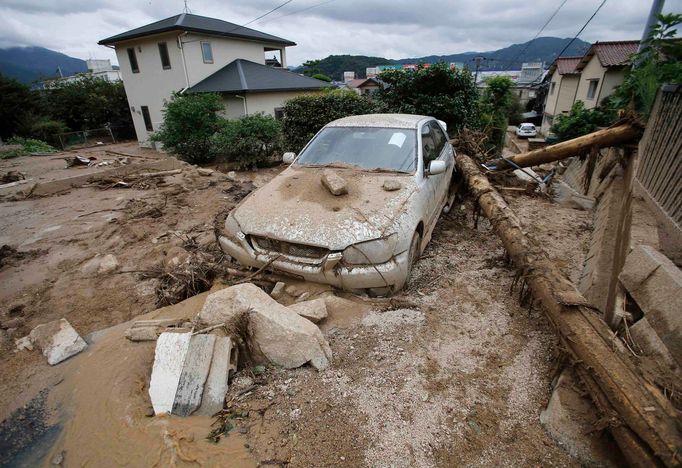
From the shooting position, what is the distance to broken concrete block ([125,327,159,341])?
2848 mm

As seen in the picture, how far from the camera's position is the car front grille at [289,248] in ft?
11.0

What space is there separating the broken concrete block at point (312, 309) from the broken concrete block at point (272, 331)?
25cm

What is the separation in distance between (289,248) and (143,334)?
1465 millimetres

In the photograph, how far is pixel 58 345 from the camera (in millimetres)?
2893

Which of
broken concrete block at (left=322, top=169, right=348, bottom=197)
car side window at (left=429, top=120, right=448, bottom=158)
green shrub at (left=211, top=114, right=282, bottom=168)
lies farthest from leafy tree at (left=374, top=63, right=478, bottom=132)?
broken concrete block at (left=322, top=169, right=348, bottom=197)

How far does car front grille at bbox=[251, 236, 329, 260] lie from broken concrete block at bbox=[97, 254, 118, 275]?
8.73ft

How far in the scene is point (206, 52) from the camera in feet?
61.6

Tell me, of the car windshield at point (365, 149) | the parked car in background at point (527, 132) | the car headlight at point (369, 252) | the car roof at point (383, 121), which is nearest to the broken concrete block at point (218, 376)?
the car headlight at point (369, 252)

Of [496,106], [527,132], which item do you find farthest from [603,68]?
[496,106]

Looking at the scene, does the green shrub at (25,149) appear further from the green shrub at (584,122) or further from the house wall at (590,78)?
the house wall at (590,78)

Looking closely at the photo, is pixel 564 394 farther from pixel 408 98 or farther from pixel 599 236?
pixel 408 98

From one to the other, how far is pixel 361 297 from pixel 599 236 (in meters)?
3.64

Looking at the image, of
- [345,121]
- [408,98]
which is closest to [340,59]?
[408,98]

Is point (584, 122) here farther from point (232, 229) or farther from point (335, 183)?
point (232, 229)
